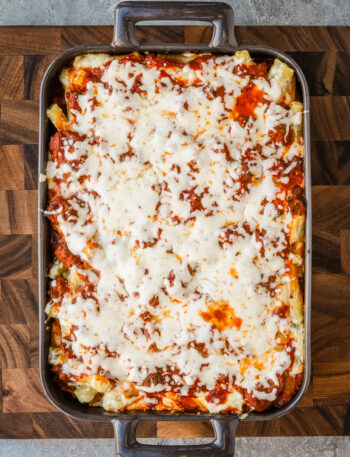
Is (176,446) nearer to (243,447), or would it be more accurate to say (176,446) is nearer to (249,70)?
(243,447)

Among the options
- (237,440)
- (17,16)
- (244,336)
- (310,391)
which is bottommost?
(237,440)

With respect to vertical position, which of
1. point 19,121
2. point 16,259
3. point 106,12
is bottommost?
point 16,259

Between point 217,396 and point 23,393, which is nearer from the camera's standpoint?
point 217,396

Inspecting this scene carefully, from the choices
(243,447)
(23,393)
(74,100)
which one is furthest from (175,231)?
(243,447)

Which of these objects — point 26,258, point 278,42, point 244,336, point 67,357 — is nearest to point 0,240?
point 26,258

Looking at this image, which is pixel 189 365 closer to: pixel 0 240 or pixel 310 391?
pixel 310 391

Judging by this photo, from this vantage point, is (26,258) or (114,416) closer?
(114,416)

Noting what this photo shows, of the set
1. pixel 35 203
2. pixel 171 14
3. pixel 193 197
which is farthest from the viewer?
pixel 35 203

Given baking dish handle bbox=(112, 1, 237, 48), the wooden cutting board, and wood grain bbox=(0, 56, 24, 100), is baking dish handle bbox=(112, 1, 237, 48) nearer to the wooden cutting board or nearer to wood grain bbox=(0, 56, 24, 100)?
the wooden cutting board
